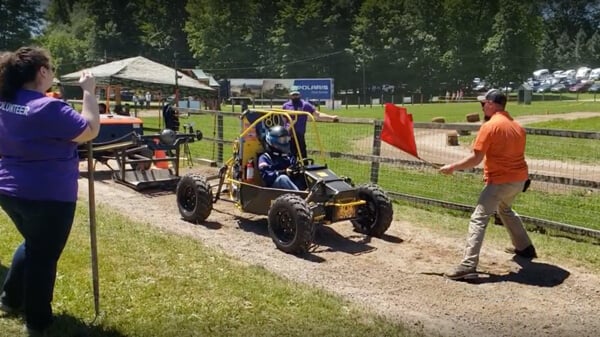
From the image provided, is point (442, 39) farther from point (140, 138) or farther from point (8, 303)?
point (8, 303)

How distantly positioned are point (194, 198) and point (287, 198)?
6.36 feet

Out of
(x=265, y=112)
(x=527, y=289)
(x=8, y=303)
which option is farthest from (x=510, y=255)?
(x=8, y=303)

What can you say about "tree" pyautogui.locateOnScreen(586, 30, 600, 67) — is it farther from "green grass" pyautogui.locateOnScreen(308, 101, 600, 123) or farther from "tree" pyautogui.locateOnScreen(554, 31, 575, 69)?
"green grass" pyautogui.locateOnScreen(308, 101, 600, 123)

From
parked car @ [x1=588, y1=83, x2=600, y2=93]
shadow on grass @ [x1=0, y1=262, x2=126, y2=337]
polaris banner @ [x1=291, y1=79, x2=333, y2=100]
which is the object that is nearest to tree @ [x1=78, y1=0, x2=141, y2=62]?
polaris banner @ [x1=291, y1=79, x2=333, y2=100]

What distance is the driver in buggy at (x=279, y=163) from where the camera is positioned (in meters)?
7.54

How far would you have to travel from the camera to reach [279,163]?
25.5ft

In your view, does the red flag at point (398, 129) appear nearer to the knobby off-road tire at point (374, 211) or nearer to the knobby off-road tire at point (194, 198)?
the knobby off-road tire at point (374, 211)

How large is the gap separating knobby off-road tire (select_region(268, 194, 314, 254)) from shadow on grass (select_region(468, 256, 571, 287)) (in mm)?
1712

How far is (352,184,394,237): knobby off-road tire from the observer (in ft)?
24.3

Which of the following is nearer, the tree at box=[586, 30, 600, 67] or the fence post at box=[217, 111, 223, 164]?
the fence post at box=[217, 111, 223, 164]

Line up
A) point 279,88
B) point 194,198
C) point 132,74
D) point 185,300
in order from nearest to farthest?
point 185,300
point 194,198
point 132,74
point 279,88

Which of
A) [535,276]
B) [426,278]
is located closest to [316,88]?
[535,276]

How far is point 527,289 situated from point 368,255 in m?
1.70

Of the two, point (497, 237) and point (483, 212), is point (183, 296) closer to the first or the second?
point (483, 212)
